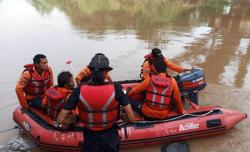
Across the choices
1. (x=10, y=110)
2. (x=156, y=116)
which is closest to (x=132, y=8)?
(x=10, y=110)

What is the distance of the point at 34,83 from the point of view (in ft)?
16.8

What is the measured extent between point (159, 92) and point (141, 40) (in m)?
6.63

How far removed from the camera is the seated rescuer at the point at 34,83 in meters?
4.96

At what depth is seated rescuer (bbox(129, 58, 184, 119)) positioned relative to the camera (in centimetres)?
443

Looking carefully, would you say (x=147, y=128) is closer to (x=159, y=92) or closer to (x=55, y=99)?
(x=159, y=92)

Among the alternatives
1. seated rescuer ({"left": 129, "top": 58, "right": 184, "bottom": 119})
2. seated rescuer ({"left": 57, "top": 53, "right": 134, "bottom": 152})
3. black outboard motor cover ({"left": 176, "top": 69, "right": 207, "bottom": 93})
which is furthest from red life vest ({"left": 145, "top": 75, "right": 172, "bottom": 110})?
seated rescuer ({"left": 57, "top": 53, "right": 134, "bottom": 152})

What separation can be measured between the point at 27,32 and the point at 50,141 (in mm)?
8528

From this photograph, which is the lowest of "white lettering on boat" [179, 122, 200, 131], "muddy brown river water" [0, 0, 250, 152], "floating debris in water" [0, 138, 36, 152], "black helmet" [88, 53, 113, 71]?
"floating debris in water" [0, 138, 36, 152]

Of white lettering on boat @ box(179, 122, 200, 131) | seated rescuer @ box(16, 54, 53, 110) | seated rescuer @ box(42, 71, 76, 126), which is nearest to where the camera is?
seated rescuer @ box(42, 71, 76, 126)

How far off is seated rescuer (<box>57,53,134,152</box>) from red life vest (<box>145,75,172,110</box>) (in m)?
1.28

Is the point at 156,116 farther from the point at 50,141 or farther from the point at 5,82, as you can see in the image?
the point at 5,82

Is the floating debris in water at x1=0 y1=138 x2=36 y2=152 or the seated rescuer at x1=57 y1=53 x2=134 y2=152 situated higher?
the seated rescuer at x1=57 y1=53 x2=134 y2=152

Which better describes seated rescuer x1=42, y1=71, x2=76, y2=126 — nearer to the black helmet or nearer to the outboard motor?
the black helmet

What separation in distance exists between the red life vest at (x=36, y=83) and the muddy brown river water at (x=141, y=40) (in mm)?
676
